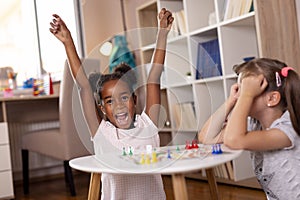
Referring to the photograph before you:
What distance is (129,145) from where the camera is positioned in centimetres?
111

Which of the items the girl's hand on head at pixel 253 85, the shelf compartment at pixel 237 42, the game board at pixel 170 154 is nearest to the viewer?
the game board at pixel 170 154

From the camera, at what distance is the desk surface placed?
81cm

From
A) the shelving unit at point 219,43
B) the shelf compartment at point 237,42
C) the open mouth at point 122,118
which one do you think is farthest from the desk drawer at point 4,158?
the open mouth at point 122,118

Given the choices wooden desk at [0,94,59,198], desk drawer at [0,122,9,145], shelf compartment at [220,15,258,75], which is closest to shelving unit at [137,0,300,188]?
shelf compartment at [220,15,258,75]

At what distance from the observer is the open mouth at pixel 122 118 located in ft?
3.61

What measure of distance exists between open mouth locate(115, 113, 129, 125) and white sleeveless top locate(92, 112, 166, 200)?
0.02m

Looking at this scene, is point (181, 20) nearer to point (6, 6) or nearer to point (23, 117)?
point (23, 117)

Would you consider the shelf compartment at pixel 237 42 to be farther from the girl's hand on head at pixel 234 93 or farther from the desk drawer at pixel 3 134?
the desk drawer at pixel 3 134

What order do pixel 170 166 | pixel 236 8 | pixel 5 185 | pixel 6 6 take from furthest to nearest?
pixel 6 6 < pixel 5 185 < pixel 236 8 < pixel 170 166

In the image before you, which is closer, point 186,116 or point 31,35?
point 186,116

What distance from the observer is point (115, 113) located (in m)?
1.10

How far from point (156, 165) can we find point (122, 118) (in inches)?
10.3

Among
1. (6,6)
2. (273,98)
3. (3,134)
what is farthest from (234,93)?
(6,6)

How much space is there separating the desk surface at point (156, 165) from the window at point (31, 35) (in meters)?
2.44
